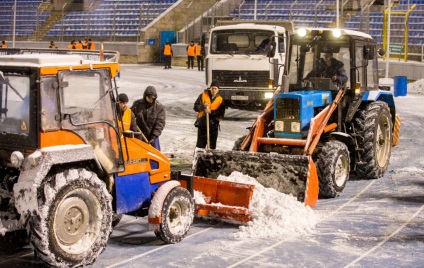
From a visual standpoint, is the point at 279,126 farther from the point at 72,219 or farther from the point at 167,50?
the point at 167,50

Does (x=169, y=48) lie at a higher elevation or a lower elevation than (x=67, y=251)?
higher

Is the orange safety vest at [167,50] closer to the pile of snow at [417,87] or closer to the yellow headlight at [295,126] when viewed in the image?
the pile of snow at [417,87]

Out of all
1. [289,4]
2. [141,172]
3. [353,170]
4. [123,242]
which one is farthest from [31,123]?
[289,4]

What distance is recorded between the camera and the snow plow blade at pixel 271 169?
1016 centimetres

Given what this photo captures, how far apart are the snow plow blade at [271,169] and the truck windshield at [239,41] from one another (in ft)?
33.9

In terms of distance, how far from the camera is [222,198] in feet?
31.9

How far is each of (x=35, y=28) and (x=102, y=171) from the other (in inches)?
1552

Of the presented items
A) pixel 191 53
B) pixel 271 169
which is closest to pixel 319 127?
pixel 271 169

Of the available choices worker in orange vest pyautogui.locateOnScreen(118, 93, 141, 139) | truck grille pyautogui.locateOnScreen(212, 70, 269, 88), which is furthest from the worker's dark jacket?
truck grille pyautogui.locateOnScreen(212, 70, 269, 88)

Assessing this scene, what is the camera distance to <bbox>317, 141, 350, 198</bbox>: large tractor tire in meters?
11.0

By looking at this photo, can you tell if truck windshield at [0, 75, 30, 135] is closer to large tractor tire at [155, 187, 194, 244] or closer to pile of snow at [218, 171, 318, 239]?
large tractor tire at [155, 187, 194, 244]

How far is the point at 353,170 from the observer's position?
12594 mm

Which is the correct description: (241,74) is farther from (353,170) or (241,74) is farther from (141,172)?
(141,172)

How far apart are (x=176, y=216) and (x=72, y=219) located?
1.68 m
